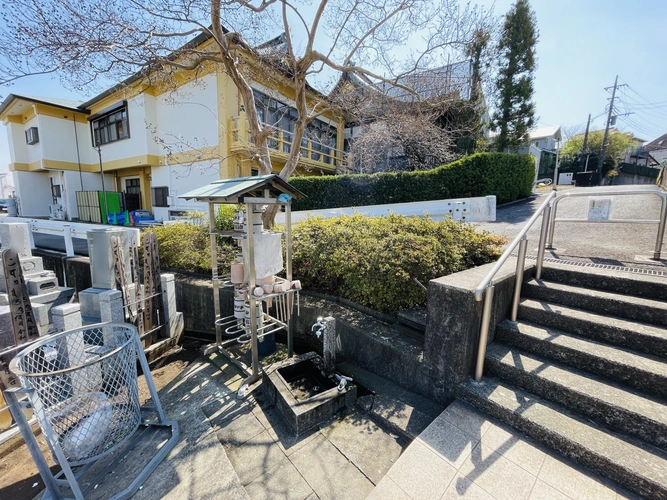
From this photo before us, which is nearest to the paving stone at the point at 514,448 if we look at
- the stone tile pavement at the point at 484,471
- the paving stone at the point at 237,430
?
the stone tile pavement at the point at 484,471

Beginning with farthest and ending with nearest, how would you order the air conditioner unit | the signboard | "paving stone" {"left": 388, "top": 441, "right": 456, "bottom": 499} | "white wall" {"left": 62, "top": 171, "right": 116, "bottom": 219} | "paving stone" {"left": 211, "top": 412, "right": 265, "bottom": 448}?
1. the air conditioner unit
2. "white wall" {"left": 62, "top": 171, "right": 116, "bottom": 219}
3. the signboard
4. "paving stone" {"left": 211, "top": 412, "right": 265, "bottom": 448}
5. "paving stone" {"left": 388, "top": 441, "right": 456, "bottom": 499}

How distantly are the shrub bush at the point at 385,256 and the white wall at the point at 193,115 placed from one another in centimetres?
856

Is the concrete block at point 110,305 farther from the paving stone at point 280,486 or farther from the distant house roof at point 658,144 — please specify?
the distant house roof at point 658,144

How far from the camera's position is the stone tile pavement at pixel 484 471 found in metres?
1.65

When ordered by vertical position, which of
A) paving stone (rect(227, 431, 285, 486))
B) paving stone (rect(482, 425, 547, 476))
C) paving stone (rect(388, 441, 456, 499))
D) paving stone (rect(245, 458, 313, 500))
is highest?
paving stone (rect(482, 425, 547, 476))

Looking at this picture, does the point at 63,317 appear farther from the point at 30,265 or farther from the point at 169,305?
the point at 30,265

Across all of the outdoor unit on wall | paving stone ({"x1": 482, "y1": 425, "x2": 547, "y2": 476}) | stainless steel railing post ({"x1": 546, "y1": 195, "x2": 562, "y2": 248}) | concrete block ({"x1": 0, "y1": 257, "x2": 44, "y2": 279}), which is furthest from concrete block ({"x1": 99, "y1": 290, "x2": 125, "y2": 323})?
the outdoor unit on wall

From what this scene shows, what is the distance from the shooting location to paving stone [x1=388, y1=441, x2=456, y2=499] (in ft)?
5.61

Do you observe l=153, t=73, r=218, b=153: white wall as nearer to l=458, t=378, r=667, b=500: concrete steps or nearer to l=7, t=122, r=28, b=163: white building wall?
l=458, t=378, r=667, b=500: concrete steps

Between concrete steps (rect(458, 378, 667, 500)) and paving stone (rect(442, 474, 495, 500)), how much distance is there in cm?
63

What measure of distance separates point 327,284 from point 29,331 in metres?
3.49

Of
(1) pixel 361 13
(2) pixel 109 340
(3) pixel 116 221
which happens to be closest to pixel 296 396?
(2) pixel 109 340

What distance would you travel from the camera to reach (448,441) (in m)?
1.99

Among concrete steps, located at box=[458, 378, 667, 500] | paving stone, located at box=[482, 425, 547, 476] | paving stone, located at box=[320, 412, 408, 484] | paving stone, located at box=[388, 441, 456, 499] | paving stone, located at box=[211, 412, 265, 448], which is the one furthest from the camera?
paving stone, located at box=[211, 412, 265, 448]
